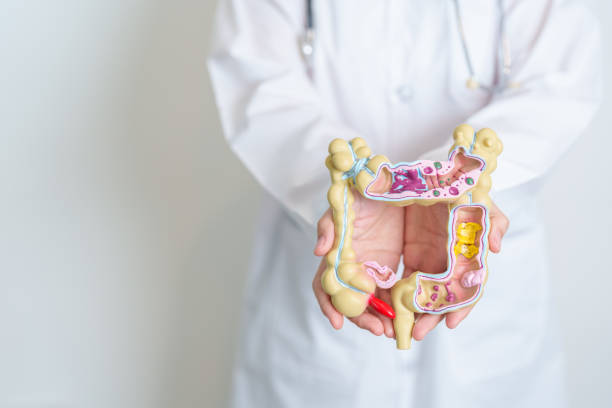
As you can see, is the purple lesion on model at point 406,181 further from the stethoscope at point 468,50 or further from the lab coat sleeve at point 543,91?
the stethoscope at point 468,50

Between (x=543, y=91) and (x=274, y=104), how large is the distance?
1.08 feet

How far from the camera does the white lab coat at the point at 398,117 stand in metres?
0.73

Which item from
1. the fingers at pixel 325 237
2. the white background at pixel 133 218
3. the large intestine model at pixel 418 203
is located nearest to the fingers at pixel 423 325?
the large intestine model at pixel 418 203

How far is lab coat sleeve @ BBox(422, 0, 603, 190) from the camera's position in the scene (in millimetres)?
679

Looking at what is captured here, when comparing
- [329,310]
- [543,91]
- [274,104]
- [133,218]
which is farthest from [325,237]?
[133,218]

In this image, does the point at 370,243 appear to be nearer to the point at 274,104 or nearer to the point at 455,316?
the point at 455,316

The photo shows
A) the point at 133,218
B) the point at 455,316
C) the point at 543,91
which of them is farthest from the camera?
the point at 133,218

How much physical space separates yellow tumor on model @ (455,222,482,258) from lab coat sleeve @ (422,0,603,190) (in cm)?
12

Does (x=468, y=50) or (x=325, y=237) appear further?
(x=468, y=50)

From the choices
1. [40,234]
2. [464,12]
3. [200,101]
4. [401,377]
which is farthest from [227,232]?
[464,12]

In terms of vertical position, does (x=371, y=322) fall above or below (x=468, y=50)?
below

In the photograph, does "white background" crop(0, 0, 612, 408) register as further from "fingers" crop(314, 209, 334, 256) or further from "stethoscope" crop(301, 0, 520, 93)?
"fingers" crop(314, 209, 334, 256)

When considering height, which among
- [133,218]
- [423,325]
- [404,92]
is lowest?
[133,218]

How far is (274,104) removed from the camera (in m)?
0.74
